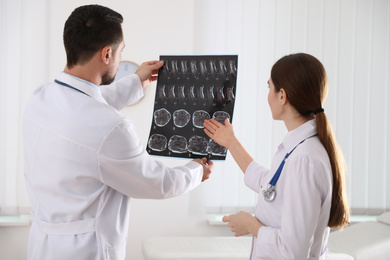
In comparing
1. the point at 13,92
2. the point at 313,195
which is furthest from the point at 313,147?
the point at 13,92

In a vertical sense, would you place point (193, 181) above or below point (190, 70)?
below

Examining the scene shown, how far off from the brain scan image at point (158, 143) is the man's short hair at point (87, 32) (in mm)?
527

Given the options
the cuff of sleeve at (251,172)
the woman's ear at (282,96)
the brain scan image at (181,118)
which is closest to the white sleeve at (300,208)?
the woman's ear at (282,96)

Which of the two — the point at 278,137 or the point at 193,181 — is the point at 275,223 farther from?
the point at 278,137

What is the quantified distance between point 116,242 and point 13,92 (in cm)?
232

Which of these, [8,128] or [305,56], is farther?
[8,128]

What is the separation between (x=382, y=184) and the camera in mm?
3977

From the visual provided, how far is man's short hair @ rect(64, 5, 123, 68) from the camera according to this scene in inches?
61.6

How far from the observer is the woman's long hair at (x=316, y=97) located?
146cm

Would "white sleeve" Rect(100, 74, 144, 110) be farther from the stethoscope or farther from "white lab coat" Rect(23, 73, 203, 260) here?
the stethoscope

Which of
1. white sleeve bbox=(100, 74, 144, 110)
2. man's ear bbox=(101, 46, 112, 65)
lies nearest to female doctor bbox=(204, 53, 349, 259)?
man's ear bbox=(101, 46, 112, 65)

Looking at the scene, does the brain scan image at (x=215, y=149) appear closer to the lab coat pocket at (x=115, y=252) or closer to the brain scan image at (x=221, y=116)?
the brain scan image at (x=221, y=116)

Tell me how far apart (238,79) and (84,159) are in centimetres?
242

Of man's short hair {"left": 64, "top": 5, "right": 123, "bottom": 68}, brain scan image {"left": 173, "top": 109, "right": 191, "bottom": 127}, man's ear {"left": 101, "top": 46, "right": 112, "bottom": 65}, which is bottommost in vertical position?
brain scan image {"left": 173, "top": 109, "right": 191, "bottom": 127}
